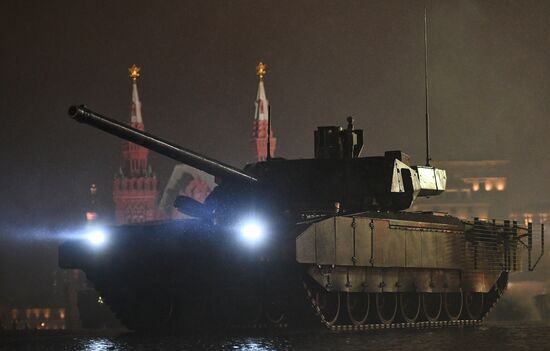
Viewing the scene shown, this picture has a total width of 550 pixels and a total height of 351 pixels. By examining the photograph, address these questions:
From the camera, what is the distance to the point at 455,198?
16262 centimetres

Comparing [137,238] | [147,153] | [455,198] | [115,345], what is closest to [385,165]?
[137,238]

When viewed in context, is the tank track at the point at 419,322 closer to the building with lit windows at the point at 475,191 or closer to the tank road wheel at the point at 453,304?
the tank road wheel at the point at 453,304

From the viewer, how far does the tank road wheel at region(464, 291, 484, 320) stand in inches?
1009

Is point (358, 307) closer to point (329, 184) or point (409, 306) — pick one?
point (409, 306)

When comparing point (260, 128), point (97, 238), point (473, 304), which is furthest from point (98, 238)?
point (260, 128)

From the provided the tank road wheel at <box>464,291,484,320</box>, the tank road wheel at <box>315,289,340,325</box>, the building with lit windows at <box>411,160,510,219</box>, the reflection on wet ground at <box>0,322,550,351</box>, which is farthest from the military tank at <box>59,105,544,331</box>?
the building with lit windows at <box>411,160,510,219</box>

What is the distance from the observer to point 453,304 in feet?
82.5

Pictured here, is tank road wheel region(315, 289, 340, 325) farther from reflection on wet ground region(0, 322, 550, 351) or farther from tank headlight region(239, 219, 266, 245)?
tank headlight region(239, 219, 266, 245)

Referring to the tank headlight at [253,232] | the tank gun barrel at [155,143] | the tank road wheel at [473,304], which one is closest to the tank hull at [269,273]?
the tank headlight at [253,232]

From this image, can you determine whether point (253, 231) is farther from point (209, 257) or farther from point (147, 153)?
point (147, 153)

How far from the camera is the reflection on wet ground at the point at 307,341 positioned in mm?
16984

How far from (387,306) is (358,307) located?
1.01 metres

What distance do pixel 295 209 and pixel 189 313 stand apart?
9.17 ft

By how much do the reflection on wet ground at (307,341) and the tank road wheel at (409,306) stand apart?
173 cm
